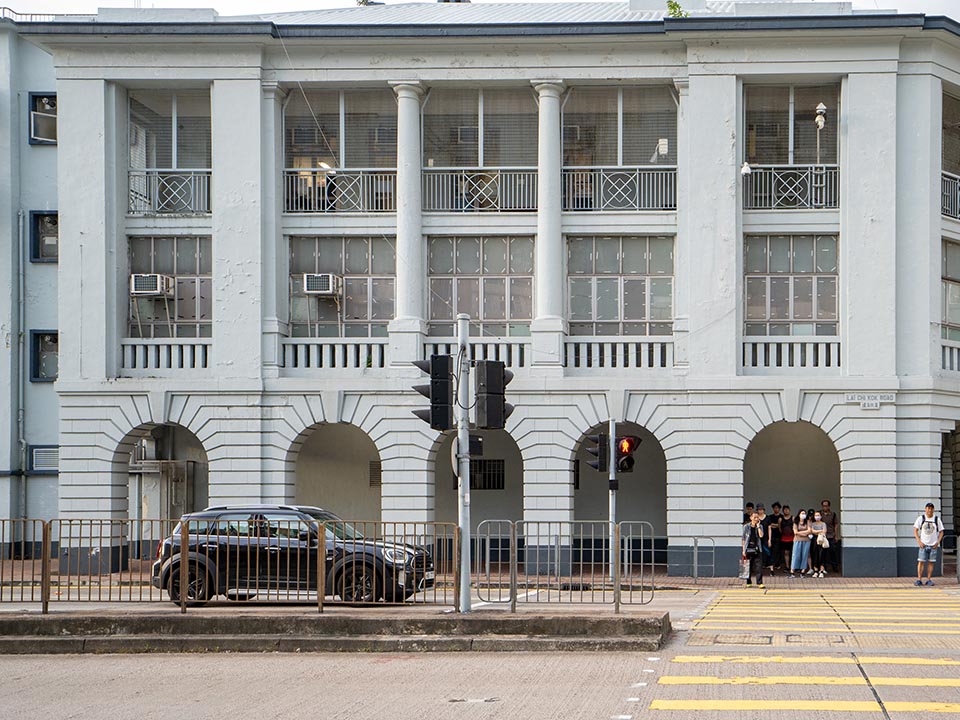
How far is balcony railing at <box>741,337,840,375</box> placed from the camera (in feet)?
106

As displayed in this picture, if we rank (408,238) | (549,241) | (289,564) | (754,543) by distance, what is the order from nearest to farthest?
(289,564)
(754,543)
(549,241)
(408,238)

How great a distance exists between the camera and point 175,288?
33.8 meters

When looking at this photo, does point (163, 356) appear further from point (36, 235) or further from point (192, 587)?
point (192, 587)

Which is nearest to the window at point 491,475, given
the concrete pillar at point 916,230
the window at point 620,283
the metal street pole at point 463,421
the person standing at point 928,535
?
the window at point 620,283

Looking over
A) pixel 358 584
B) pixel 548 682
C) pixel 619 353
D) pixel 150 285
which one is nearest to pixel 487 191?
pixel 619 353

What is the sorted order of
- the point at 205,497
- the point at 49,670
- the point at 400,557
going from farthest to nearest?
1. the point at 205,497
2. the point at 400,557
3. the point at 49,670

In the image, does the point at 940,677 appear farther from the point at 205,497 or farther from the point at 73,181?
the point at 205,497

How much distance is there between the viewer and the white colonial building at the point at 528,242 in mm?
31984

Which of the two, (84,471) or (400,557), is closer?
(400,557)

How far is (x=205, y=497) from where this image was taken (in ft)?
128

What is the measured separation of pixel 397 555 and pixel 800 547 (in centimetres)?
1511

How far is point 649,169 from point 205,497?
1499cm

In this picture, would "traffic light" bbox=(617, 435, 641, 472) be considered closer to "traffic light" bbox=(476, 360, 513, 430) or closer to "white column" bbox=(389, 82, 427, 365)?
"white column" bbox=(389, 82, 427, 365)

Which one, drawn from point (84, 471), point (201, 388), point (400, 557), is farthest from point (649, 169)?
point (400, 557)
